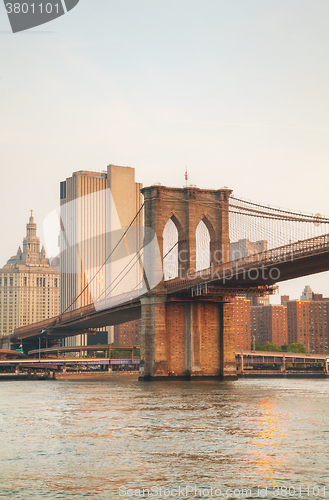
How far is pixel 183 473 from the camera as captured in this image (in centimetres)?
1508

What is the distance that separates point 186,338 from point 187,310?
237cm

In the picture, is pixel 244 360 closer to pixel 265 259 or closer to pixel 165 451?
pixel 265 259

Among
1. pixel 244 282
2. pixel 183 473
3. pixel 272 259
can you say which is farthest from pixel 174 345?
pixel 183 473

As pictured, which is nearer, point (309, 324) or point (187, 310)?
point (187, 310)

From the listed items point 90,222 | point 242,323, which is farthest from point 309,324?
point 90,222

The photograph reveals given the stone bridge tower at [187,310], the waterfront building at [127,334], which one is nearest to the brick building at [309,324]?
the waterfront building at [127,334]

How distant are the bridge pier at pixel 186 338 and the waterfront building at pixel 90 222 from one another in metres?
102

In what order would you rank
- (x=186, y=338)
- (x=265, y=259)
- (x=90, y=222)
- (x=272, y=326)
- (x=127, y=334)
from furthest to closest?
(x=127, y=334)
(x=272, y=326)
(x=90, y=222)
(x=186, y=338)
(x=265, y=259)

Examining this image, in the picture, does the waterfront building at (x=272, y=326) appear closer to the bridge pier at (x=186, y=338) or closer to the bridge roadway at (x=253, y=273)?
the bridge roadway at (x=253, y=273)

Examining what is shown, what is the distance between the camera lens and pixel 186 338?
183ft

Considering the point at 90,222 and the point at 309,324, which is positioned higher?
the point at 90,222

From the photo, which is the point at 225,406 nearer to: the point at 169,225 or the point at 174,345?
the point at 174,345

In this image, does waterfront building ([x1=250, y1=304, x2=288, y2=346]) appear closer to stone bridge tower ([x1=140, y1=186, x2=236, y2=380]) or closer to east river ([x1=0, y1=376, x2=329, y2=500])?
stone bridge tower ([x1=140, y1=186, x2=236, y2=380])

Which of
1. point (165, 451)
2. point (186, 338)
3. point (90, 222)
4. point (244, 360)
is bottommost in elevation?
point (244, 360)
